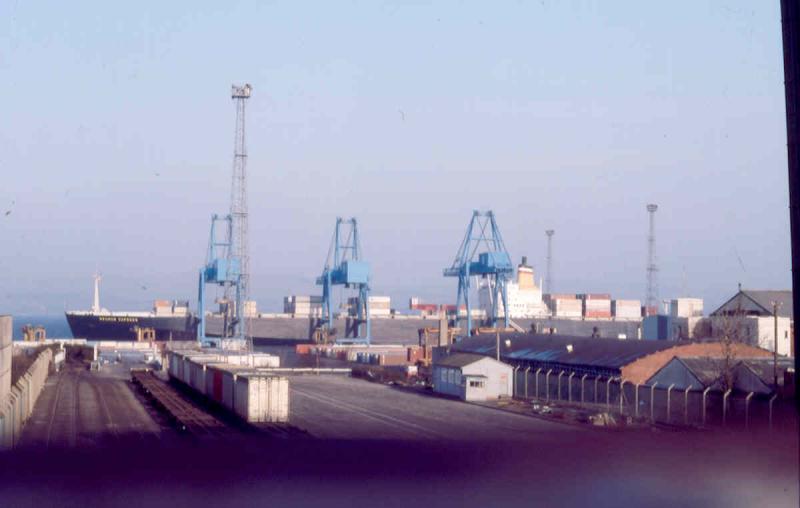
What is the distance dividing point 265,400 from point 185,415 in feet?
5.43

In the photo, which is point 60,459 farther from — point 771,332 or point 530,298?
point 530,298

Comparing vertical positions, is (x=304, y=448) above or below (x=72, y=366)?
above

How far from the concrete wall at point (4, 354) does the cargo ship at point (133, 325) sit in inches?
2315

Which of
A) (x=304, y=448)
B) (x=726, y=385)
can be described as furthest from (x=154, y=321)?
(x=304, y=448)

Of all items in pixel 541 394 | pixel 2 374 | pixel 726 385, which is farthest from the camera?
pixel 541 394

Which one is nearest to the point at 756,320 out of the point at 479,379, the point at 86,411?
the point at 479,379

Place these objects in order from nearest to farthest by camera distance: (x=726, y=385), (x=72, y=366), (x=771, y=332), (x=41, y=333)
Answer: (x=726, y=385) < (x=771, y=332) < (x=72, y=366) < (x=41, y=333)

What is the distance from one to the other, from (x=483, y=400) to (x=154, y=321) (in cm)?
5585

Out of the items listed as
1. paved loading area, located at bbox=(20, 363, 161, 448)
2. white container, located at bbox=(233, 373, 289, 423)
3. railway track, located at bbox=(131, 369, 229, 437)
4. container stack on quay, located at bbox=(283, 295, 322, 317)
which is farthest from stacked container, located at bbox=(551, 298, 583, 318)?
white container, located at bbox=(233, 373, 289, 423)

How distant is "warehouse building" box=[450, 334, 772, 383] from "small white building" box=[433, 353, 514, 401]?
1414mm

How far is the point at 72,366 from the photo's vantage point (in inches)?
1703

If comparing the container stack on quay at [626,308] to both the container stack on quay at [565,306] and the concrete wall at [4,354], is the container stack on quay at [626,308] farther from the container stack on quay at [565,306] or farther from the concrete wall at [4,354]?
the concrete wall at [4,354]

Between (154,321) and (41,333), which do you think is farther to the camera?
(154,321)

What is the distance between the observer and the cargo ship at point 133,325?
73.7m
